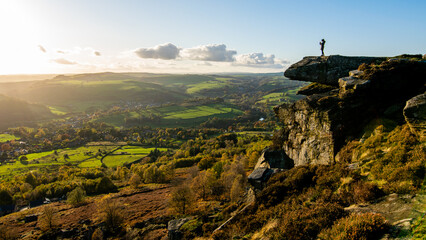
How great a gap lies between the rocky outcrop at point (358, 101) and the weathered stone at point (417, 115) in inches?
179

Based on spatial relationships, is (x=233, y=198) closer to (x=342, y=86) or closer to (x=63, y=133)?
(x=342, y=86)

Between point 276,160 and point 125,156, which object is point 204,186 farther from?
point 125,156

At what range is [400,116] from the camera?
18.6 m

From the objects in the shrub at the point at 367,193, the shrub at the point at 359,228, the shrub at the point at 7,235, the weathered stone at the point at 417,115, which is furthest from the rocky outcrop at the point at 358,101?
the shrub at the point at 7,235

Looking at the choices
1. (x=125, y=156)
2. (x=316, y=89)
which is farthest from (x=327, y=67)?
(x=125, y=156)

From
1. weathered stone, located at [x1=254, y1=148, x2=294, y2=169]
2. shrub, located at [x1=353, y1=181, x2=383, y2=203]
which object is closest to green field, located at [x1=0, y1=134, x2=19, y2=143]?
weathered stone, located at [x1=254, y1=148, x2=294, y2=169]

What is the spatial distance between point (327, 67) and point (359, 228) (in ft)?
77.0

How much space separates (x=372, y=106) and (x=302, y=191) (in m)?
12.7

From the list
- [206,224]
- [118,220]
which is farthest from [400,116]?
[118,220]

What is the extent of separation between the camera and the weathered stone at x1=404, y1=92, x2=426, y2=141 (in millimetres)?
14258

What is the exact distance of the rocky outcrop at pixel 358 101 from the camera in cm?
2067

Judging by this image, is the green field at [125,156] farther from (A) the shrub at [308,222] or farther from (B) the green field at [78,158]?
(A) the shrub at [308,222]

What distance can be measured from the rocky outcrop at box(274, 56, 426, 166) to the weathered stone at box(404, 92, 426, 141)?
455 cm

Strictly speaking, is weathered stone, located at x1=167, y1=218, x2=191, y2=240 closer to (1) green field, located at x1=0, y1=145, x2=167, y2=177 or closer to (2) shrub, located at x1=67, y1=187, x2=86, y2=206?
(2) shrub, located at x1=67, y1=187, x2=86, y2=206
